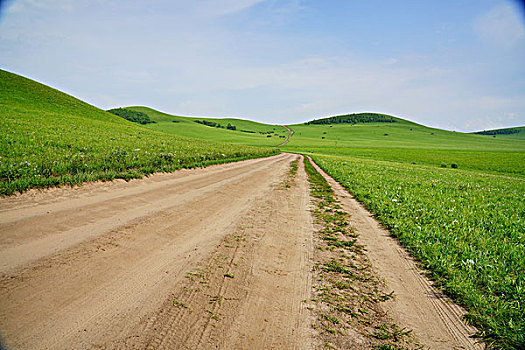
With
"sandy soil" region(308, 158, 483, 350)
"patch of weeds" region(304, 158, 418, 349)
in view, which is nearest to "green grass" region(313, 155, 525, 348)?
"sandy soil" region(308, 158, 483, 350)

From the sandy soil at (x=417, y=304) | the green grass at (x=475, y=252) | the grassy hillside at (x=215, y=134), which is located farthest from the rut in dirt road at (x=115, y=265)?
the grassy hillside at (x=215, y=134)

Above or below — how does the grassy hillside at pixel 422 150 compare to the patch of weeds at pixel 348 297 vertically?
above

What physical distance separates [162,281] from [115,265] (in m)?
0.91

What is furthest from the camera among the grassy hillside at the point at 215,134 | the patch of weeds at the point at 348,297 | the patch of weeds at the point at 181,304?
the grassy hillside at the point at 215,134

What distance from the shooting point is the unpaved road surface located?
2.60 m

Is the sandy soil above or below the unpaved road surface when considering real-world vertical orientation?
below

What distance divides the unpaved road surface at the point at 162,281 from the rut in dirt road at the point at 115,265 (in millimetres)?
15

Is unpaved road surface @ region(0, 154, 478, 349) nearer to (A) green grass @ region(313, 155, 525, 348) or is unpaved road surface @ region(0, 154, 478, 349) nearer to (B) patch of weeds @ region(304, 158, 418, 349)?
(B) patch of weeds @ region(304, 158, 418, 349)

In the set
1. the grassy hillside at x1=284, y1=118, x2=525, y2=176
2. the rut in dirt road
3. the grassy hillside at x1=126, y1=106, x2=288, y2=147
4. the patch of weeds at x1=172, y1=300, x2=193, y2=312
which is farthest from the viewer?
the grassy hillside at x1=126, y1=106, x2=288, y2=147

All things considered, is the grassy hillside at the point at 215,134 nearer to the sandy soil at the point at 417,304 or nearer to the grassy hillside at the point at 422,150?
the grassy hillside at the point at 422,150

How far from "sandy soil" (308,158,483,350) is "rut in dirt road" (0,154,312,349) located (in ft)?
4.49

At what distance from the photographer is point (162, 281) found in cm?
355

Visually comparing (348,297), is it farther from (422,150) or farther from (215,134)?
(215,134)

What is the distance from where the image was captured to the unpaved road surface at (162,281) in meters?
2.60
